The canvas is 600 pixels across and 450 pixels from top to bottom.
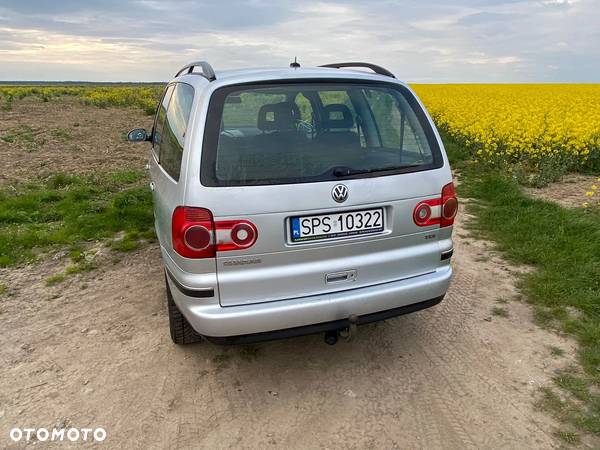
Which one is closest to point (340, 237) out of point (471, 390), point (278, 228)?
point (278, 228)

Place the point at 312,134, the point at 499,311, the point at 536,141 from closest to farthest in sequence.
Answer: the point at 312,134 < the point at 499,311 < the point at 536,141

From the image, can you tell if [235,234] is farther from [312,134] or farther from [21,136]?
[21,136]

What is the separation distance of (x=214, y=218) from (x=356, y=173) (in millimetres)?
820

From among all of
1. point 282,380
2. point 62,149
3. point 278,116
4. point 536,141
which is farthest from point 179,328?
point 62,149

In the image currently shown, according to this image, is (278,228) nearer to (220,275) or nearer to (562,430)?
(220,275)

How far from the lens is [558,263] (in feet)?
14.6

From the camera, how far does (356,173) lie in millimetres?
2625

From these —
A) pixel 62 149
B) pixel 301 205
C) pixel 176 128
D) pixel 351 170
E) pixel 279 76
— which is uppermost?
pixel 279 76

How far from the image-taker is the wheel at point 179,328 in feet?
10.5

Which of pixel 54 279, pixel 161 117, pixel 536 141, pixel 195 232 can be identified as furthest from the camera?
pixel 536 141

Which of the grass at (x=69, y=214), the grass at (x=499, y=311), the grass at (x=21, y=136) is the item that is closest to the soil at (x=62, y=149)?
the grass at (x=21, y=136)

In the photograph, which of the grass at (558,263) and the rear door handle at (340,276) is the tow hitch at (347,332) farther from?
the grass at (558,263)

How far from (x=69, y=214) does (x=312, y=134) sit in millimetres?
4672

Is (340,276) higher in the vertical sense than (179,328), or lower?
higher
